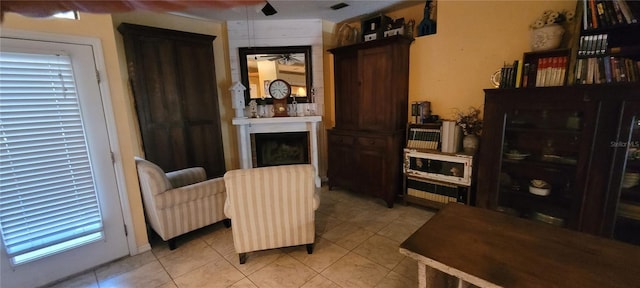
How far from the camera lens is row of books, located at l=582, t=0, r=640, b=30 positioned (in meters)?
1.75

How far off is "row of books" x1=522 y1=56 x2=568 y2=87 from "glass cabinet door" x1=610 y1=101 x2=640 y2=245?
17.5 inches

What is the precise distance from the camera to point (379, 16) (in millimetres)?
3402

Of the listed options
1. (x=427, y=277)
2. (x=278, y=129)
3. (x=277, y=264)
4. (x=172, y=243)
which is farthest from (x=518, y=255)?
(x=278, y=129)

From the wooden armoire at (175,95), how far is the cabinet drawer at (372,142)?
2059 millimetres

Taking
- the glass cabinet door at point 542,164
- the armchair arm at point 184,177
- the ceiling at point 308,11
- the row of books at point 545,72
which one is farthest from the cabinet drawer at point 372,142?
the armchair arm at point 184,177

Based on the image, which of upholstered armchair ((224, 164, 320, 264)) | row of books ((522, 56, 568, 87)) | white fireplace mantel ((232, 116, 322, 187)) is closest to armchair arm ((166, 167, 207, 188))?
upholstered armchair ((224, 164, 320, 264))

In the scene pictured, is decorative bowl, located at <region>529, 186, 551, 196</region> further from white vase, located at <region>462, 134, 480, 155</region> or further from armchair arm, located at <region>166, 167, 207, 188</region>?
armchair arm, located at <region>166, 167, 207, 188</region>

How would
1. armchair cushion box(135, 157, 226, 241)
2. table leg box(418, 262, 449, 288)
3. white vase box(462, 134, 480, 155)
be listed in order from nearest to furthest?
table leg box(418, 262, 449, 288) → armchair cushion box(135, 157, 226, 241) → white vase box(462, 134, 480, 155)

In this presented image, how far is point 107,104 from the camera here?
78.7 inches

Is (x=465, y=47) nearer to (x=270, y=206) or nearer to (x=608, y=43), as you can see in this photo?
(x=608, y=43)

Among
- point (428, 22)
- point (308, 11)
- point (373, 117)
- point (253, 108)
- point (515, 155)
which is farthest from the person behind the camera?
point (253, 108)

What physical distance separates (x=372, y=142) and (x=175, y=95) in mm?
2609

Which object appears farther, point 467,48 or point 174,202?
point 467,48

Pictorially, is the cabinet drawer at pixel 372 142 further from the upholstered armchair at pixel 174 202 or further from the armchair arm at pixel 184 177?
the armchair arm at pixel 184 177
